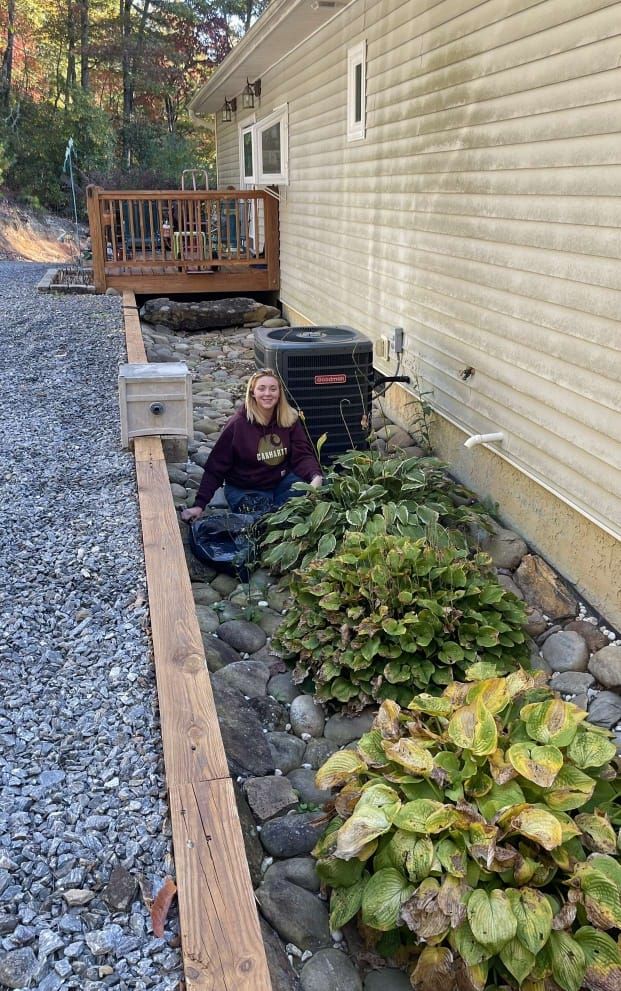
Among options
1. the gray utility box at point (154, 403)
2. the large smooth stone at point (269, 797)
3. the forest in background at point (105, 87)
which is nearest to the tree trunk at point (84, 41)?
the forest in background at point (105, 87)

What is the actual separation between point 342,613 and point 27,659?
1218 millimetres

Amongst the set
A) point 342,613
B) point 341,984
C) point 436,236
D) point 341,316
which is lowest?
point 341,984

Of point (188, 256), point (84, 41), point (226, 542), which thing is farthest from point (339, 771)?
point (84, 41)

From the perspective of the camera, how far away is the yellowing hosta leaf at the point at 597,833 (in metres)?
2.07

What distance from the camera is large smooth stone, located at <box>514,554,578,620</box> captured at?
12.2 ft

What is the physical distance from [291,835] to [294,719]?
698mm

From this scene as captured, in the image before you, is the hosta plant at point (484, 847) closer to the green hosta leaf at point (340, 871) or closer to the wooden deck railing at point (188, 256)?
the green hosta leaf at point (340, 871)

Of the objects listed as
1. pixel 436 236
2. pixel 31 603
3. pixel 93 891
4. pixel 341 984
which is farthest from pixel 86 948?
pixel 436 236

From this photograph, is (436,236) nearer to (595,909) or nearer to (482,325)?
(482,325)

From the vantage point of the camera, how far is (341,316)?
8.12 metres

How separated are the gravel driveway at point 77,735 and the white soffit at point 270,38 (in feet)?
16.3

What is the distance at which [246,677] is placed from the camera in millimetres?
3357

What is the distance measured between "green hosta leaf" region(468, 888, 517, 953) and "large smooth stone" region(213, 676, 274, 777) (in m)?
1.05

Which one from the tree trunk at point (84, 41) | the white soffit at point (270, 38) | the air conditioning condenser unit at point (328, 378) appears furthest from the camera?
the tree trunk at point (84, 41)
